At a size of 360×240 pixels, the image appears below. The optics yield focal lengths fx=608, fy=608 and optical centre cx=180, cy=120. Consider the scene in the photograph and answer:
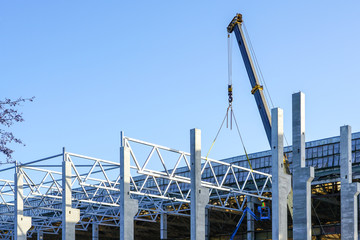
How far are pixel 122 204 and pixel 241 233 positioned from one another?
2984 centimetres

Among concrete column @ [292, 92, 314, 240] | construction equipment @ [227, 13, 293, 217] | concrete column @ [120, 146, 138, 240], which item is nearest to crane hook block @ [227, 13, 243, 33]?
construction equipment @ [227, 13, 293, 217]

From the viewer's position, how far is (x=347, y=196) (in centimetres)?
3978

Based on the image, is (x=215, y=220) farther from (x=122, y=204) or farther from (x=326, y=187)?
(x=122, y=204)

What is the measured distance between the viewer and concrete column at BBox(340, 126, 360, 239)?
3903 cm

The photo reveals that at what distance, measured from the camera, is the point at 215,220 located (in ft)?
226

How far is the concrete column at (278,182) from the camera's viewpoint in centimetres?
3606

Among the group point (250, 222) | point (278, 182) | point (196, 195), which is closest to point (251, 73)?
point (196, 195)

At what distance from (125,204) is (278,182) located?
10537 mm

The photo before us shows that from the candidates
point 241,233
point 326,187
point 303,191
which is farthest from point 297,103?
point 241,233

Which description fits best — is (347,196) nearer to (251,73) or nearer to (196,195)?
(196,195)

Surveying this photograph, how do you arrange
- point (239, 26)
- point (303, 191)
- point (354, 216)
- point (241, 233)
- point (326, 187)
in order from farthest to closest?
point (241, 233)
point (326, 187)
point (239, 26)
point (354, 216)
point (303, 191)

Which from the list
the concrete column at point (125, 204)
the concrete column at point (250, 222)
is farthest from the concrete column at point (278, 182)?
the concrete column at point (250, 222)

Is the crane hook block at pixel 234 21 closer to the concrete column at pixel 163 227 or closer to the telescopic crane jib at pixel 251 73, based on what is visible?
the telescopic crane jib at pixel 251 73

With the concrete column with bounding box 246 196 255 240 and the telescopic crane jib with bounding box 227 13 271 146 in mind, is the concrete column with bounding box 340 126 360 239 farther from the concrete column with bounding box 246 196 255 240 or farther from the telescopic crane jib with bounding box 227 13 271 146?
the concrete column with bounding box 246 196 255 240
